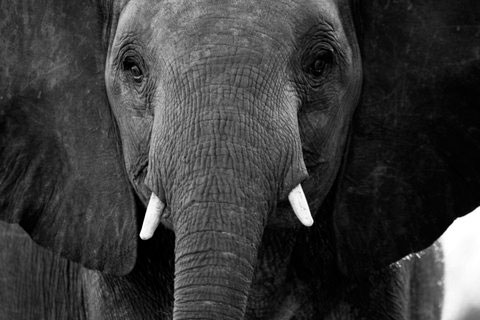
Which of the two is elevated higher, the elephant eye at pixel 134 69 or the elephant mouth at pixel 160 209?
the elephant eye at pixel 134 69

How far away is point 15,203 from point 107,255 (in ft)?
1.38

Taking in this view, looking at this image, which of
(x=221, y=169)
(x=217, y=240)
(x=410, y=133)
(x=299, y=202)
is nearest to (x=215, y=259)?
(x=217, y=240)

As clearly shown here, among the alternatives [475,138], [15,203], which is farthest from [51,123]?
[475,138]

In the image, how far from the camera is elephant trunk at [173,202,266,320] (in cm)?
582

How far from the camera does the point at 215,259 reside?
5832 mm

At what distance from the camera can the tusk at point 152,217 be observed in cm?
605

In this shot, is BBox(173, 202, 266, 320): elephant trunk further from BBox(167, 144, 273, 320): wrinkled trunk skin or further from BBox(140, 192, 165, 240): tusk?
BBox(140, 192, 165, 240): tusk

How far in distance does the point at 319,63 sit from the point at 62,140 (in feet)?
3.46

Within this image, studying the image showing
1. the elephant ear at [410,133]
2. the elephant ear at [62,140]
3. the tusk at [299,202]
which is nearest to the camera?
the tusk at [299,202]

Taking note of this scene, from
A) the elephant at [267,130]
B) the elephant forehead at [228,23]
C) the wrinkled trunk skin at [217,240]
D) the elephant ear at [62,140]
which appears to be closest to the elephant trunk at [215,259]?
the wrinkled trunk skin at [217,240]

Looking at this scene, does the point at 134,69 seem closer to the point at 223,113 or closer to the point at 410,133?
the point at 223,113

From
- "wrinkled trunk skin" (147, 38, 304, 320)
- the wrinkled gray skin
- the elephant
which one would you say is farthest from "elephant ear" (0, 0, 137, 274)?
"wrinkled trunk skin" (147, 38, 304, 320)

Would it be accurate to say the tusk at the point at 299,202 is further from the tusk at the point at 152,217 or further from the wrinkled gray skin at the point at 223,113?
the tusk at the point at 152,217

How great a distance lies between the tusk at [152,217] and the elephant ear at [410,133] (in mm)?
912
